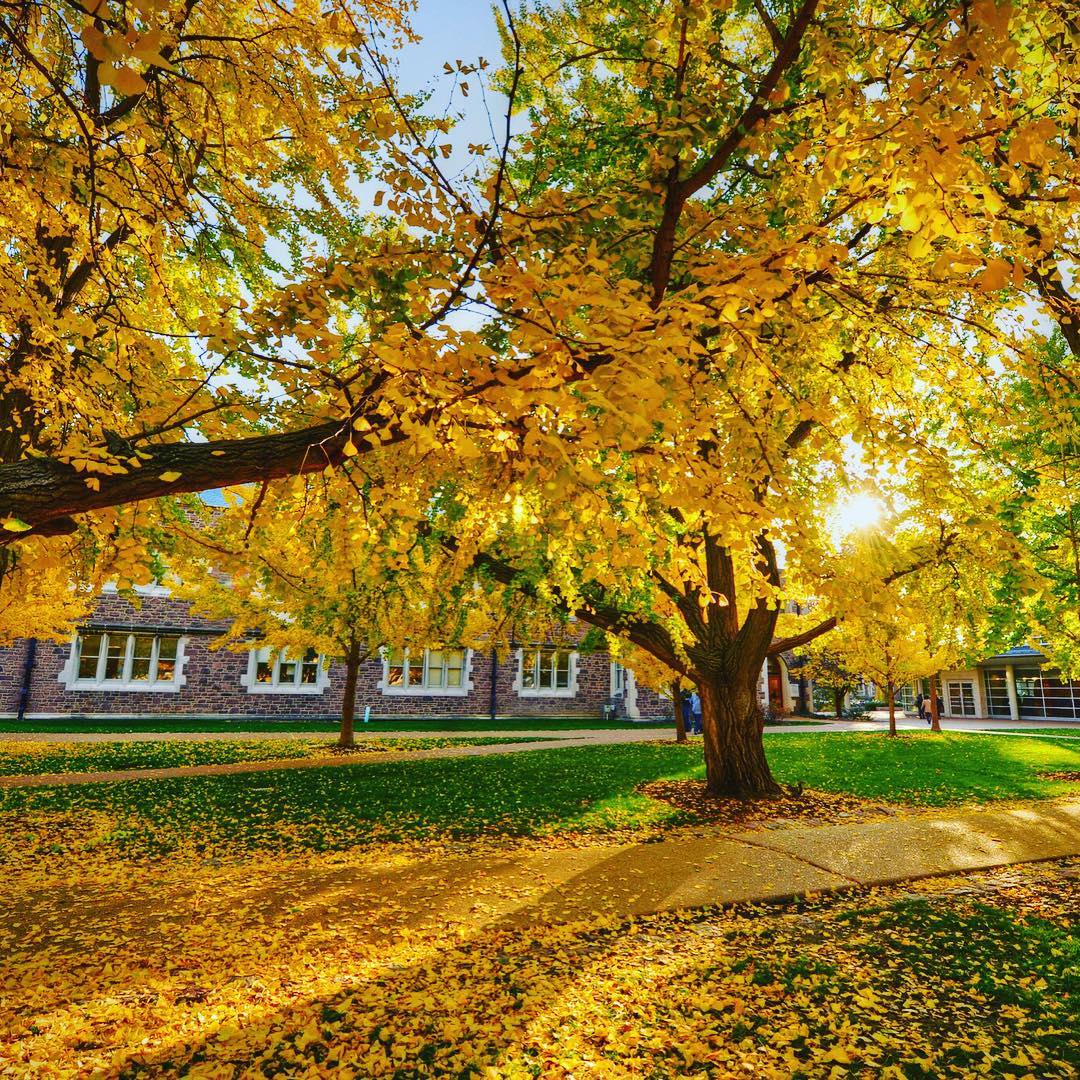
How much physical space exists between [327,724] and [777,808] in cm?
1639

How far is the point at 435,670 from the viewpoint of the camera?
23891 mm

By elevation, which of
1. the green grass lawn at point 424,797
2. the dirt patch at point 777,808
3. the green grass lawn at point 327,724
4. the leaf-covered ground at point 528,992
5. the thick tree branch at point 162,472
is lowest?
the green grass lawn at point 327,724

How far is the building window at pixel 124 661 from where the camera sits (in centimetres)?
1972

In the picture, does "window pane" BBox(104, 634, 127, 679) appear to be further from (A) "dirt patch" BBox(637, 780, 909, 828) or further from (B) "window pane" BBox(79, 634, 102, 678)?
(A) "dirt patch" BBox(637, 780, 909, 828)

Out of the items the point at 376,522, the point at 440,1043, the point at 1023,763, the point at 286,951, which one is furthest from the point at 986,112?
the point at 1023,763

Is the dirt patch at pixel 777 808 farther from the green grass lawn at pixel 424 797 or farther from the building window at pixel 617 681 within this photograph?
the building window at pixel 617 681

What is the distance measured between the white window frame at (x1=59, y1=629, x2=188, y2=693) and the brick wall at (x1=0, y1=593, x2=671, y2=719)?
101 millimetres

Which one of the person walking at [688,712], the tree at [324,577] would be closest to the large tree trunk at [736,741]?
→ the tree at [324,577]

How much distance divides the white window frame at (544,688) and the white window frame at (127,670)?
Answer: 11459 millimetres

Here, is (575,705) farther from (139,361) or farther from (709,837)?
(139,361)

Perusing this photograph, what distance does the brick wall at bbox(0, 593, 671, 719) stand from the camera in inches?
751

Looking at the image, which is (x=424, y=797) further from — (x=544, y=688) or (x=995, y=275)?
(x=544, y=688)

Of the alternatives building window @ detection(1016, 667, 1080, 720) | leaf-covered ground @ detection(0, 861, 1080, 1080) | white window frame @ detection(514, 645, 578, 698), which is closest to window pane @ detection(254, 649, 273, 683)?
white window frame @ detection(514, 645, 578, 698)

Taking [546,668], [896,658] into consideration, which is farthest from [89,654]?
[896,658]
